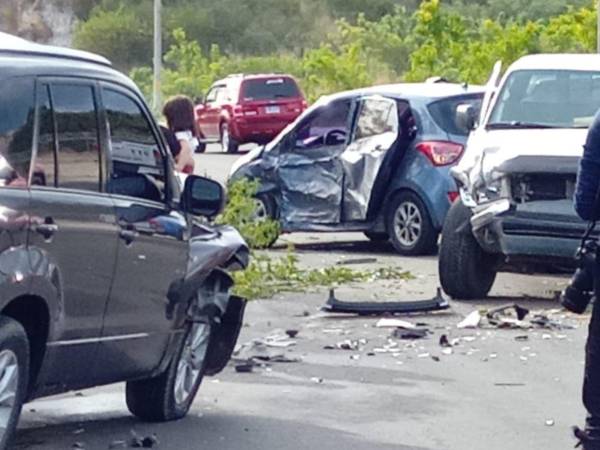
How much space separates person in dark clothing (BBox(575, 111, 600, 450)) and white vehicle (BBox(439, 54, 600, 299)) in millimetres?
5747

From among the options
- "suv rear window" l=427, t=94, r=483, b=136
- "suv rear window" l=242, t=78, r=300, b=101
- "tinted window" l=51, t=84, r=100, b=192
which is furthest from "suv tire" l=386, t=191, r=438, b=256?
"suv rear window" l=242, t=78, r=300, b=101

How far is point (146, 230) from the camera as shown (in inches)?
349

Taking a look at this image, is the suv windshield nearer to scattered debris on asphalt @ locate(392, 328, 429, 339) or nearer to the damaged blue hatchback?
the damaged blue hatchback

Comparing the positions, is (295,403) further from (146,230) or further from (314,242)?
(314,242)

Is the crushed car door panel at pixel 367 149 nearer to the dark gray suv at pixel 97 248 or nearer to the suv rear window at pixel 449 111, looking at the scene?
the suv rear window at pixel 449 111

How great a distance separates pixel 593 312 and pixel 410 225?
10325mm

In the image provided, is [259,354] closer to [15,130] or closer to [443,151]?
[15,130]

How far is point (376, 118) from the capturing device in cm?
1844

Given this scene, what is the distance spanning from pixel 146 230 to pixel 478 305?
20.6 feet

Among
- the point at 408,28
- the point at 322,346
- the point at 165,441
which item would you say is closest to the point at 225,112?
the point at 408,28

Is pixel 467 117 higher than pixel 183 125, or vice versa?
pixel 183 125

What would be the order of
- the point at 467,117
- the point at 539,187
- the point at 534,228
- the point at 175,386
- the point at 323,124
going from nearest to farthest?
the point at 175,386
the point at 534,228
the point at 539,187
the point at 467,117
the point at 323,124

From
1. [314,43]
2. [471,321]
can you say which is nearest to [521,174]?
→ [471,321]

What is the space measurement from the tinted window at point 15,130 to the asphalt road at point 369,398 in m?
1.79
